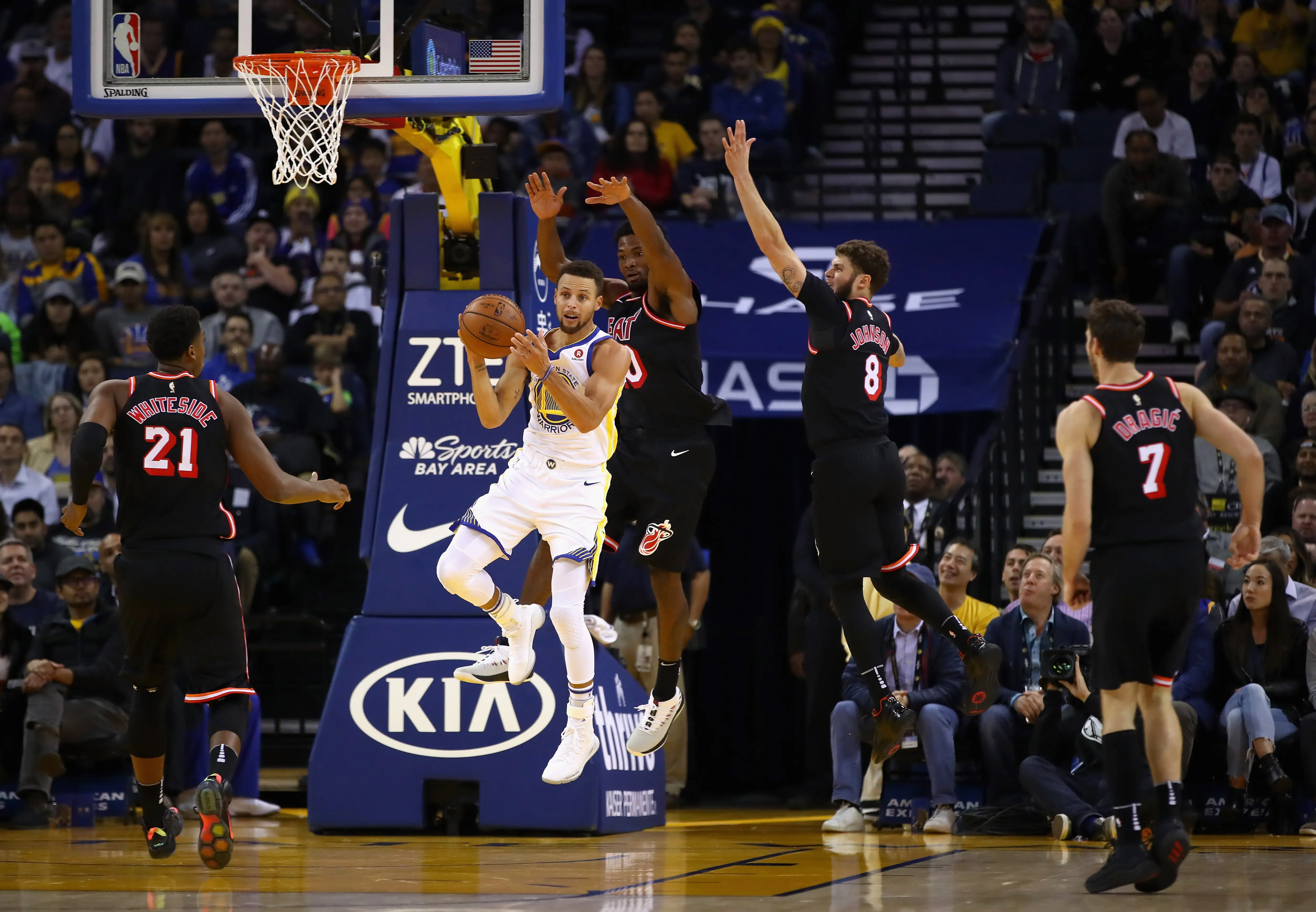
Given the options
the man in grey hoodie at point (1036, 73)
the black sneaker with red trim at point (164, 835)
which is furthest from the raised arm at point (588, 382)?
the man in grey hoodie at point (1036, 73)

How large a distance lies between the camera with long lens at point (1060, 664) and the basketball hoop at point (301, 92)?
193 inches

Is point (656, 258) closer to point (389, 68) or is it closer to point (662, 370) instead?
point (662, 370)

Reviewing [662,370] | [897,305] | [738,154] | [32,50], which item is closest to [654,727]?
[662,370]

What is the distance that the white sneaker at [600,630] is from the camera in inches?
437

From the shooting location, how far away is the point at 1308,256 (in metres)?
14.9

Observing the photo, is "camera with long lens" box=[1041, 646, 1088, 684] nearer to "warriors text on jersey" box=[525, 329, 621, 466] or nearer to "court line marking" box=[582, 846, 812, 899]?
"court line marking" box=[582, 846, 812, 899]

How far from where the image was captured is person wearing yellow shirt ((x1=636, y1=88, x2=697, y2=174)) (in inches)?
675

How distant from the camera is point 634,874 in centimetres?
907

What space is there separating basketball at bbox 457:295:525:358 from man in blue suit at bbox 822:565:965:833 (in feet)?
12.0

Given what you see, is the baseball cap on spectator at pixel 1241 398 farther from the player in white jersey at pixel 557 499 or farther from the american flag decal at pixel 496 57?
the american flag decal at pixel 496 57

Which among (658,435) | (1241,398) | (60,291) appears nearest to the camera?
(658,435)

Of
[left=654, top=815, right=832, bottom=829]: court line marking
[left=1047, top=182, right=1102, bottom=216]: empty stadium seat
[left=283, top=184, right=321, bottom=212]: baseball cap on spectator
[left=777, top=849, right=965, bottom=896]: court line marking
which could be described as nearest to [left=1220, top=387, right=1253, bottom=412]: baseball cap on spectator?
[left=1047, top=182, right=1102, bottom=216]: empty stadium seat

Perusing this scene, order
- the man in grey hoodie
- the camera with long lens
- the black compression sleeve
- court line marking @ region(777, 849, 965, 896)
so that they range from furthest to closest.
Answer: the man in grey hoodie
the camera with long lens
the black compression sleeve
court line marking @ region(777, 849, 965, 896)

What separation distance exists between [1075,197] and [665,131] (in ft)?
12.4
